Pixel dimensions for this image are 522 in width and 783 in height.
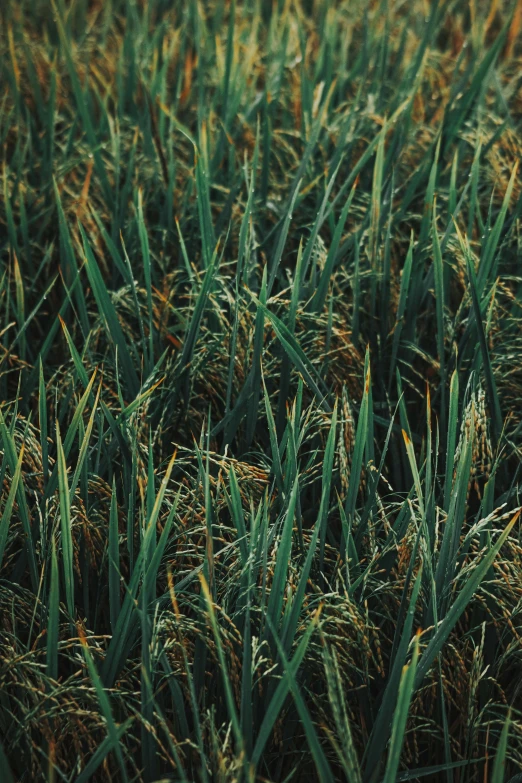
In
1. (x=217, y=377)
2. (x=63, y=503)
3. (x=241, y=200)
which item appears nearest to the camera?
(x=63, y=503)

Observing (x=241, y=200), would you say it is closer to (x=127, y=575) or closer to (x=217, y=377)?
(x=217, y=377)

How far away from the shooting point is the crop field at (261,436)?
0.96 meters

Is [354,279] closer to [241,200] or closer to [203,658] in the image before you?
[241,200]

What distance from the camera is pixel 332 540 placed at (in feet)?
3.98

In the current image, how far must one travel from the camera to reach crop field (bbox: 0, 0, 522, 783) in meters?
0.96

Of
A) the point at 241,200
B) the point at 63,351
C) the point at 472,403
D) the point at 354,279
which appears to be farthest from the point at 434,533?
the point at 241,200

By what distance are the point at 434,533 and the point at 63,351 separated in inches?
33.0

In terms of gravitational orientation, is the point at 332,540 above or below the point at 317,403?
below

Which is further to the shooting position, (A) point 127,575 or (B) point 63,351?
(B) point 63,351

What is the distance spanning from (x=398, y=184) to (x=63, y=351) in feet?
2.62

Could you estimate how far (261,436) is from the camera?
1.37 m

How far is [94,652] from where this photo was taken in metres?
1.02

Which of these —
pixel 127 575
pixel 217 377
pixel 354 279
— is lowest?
pixel 127 575

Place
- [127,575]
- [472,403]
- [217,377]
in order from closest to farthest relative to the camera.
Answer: [472,403] < [127,575] < [217,377]
